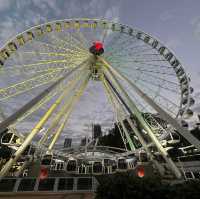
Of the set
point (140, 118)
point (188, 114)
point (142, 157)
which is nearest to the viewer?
point (140, 118)

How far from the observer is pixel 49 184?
50.2ft

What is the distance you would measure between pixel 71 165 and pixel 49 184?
9822mm

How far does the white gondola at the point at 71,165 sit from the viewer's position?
24.4 m

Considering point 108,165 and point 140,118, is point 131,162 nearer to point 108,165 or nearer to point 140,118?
point 108,165

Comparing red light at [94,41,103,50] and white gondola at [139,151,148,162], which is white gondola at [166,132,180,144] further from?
red light at [94,41,103,50]

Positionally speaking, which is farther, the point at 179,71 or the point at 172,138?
the point at 172,138

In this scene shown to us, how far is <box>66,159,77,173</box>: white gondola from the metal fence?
8.35 meters

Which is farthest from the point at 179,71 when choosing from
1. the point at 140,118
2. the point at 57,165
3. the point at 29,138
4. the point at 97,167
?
the point at 57,165

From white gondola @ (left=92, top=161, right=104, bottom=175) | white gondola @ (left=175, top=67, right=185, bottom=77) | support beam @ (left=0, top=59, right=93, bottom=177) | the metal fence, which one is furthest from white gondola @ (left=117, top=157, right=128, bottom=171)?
white gondola @ (left=175, top=67, right=185, bottom=77)

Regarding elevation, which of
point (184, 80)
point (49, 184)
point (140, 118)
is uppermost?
point (184, 80)

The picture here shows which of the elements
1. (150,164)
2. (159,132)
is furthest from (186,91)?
(150,164)

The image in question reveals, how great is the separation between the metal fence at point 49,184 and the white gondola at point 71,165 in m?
8.35

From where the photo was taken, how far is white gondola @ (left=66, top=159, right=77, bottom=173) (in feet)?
79.9

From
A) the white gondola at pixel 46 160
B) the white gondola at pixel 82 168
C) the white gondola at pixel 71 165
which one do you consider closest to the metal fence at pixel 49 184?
the white gondola at pixel 46 160
